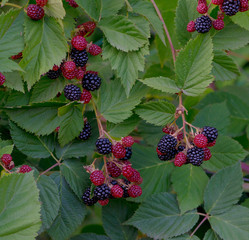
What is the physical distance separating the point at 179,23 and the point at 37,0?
498 millimetres

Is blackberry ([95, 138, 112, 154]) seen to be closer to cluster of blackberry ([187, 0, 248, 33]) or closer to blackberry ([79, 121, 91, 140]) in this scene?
blackberry ([79, 121, 91, 140])

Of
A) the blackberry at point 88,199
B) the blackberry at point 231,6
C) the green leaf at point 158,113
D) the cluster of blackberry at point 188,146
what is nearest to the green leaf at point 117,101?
the green leaf at point 158,113

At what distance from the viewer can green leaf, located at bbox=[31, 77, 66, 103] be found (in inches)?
48.9

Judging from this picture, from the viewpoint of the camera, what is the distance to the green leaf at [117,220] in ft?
4.46

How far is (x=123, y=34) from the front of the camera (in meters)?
1.21

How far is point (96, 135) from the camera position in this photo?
135 cm

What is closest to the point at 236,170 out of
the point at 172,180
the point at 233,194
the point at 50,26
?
the point at 233,194

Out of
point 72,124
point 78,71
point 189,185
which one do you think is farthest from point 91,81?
point 189,185

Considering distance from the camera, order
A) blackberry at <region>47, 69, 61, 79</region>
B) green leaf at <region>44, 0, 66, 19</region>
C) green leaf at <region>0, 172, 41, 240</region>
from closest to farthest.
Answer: green leaf at <region>0, 172, 41, 240</region>
green leaf at <region>44, 0, 66, 19</region>
blackberry at <region>47, 69, 61, 79</region>

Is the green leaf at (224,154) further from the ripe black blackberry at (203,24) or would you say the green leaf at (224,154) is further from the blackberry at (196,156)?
the ripe black blackberry at (203,24)

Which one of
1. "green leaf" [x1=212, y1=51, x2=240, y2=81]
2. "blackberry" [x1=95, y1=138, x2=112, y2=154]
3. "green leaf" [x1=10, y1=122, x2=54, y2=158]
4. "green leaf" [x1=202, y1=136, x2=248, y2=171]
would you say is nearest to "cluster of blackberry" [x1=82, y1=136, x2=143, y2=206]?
"blackberry" [x1=95, y1=138, x2=112, y2=154]

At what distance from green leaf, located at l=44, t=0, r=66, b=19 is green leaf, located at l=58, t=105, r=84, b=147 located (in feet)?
0.94

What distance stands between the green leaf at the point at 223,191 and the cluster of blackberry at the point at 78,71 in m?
0.52

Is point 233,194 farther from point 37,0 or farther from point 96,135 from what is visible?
point 37,0
